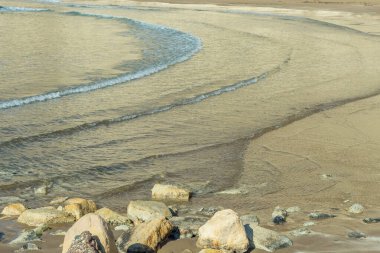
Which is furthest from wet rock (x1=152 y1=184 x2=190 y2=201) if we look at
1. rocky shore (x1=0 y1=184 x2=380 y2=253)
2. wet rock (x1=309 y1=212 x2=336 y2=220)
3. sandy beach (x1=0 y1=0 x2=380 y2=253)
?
wet rock (x1=309 y1=212 x2=336 y2=220)

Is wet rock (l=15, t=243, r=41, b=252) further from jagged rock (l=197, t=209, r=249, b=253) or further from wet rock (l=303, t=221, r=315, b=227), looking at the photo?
wet rock (l=303, t=221, r=315, b=227)

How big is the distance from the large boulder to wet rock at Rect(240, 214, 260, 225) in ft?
5.95

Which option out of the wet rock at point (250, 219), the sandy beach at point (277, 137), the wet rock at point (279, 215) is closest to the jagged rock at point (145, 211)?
the sandy beach at point (277, 137)

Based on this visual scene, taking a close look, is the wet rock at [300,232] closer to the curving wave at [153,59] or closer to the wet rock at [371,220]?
the wet rock at [371,220]

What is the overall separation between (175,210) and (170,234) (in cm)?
119

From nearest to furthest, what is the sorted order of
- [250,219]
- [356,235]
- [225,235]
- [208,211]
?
[225,235], [356,235], [250,219], [208,211]

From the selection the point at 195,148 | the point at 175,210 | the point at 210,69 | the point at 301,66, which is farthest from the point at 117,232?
the point at 301,66

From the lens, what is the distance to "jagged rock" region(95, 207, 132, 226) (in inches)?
275

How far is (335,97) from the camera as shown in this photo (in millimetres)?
15422

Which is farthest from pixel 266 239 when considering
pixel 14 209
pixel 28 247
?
pixel 14 209

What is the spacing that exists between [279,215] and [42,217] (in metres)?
2.32

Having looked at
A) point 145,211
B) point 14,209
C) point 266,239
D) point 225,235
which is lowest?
point 14,209

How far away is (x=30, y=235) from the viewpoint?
21.5ft

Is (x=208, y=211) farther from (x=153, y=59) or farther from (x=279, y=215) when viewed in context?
(x=153, y=59)
